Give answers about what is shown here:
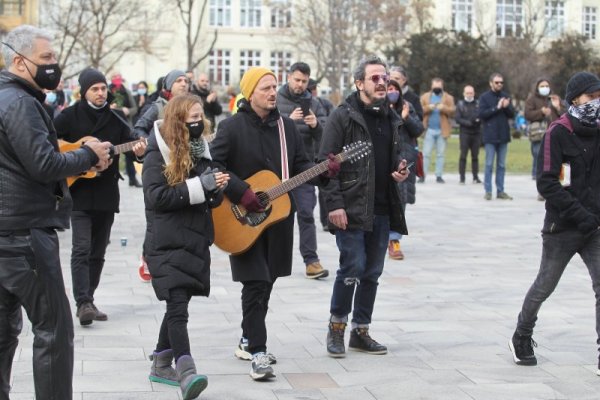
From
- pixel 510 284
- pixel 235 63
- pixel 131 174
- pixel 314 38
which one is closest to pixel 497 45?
pixel 314 38

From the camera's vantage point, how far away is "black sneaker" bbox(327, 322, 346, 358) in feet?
24.8

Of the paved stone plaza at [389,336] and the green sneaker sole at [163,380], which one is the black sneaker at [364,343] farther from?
the green sneaker sole at [163,380]

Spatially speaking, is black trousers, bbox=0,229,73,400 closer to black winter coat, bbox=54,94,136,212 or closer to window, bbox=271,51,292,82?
black winter coat, bbox=54,94,136,212

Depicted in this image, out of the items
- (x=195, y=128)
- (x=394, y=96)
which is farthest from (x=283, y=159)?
(x=394, y=96)

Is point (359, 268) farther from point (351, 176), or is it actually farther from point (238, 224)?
point (238, 224)

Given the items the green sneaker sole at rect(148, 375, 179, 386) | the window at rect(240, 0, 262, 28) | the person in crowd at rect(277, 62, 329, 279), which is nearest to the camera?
the green sneaker sole at rect(148, 375, 179, 386)

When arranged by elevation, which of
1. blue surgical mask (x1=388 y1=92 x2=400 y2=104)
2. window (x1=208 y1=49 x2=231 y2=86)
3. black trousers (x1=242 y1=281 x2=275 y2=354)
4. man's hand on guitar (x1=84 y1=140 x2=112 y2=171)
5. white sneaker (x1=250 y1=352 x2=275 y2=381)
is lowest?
white sneaker (x1=250 y1=352 x2=275 y2=381)

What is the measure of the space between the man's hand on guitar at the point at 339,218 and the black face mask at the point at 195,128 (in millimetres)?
1312

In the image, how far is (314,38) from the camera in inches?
1954

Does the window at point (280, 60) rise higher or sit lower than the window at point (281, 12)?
lower

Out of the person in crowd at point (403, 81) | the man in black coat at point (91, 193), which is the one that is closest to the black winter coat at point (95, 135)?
the man in black coat at point (91, 193)

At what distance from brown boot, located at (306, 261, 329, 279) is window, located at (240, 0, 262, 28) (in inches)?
2825

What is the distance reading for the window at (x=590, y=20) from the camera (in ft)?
275

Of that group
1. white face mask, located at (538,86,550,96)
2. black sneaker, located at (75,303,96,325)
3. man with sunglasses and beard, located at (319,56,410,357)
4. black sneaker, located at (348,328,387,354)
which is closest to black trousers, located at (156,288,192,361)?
man with sunglasses and beard, located at (319,56,410,357)
